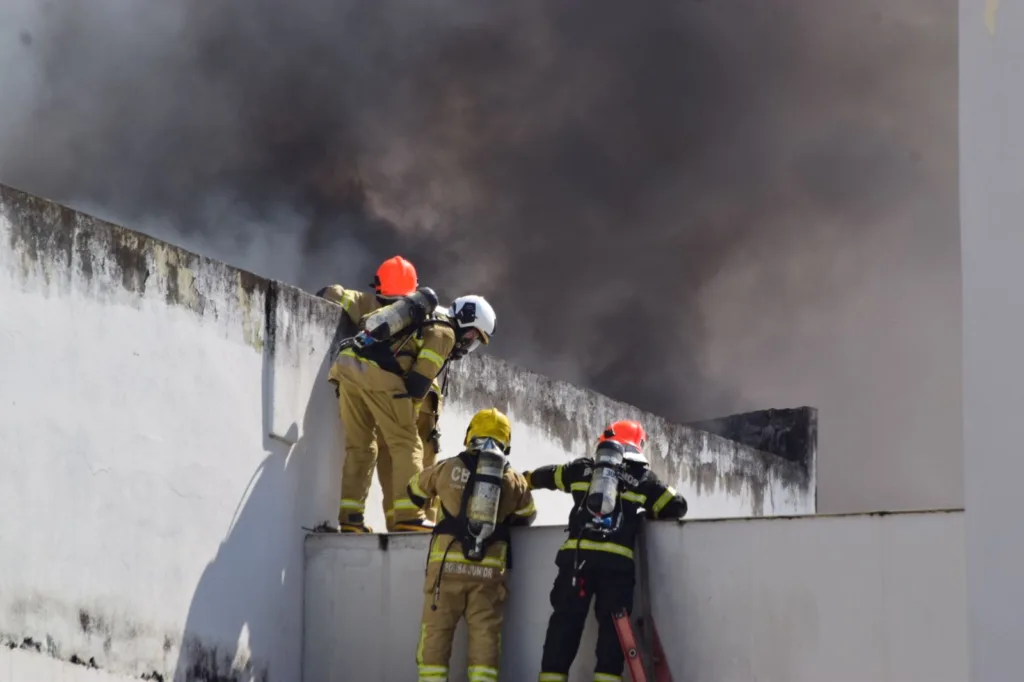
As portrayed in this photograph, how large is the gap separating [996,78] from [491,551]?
4.53 metres

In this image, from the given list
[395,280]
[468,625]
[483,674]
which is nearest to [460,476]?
[468,625]

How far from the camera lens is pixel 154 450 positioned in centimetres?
767

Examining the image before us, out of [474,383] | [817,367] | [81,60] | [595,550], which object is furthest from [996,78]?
[817,367]

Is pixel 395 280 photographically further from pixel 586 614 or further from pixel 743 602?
pixel 743 602

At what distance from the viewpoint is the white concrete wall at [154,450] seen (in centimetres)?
694

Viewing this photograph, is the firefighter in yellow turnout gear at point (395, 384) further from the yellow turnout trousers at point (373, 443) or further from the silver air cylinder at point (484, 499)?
the silver air cylinder at point (484, 499)

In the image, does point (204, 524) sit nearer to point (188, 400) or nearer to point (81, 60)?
point (188, 400)

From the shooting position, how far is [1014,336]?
142 inches

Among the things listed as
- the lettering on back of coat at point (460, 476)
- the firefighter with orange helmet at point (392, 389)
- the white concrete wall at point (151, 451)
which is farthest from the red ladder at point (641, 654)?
the white concrete wall at point (151, 451)

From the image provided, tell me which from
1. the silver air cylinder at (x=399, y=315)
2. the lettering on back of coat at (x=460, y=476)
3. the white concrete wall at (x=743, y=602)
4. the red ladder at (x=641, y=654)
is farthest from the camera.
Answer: the silver air cylinder at (x=399, y=315)

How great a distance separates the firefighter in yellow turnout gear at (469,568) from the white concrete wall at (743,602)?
37cm

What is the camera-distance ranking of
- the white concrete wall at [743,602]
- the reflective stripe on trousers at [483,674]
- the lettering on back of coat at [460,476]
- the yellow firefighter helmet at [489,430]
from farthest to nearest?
1. the yellow firefighter helmet at [489,430]
2. the lettering on back of coat at [460,476]
3. the reflective stripe on trousers at [483,674]
4. the white concrete wall at [743,602]

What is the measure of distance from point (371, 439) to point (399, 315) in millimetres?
767

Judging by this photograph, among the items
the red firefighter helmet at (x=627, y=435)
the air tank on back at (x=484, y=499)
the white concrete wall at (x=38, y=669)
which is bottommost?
the white concrete wall at (x=38, y=669)
